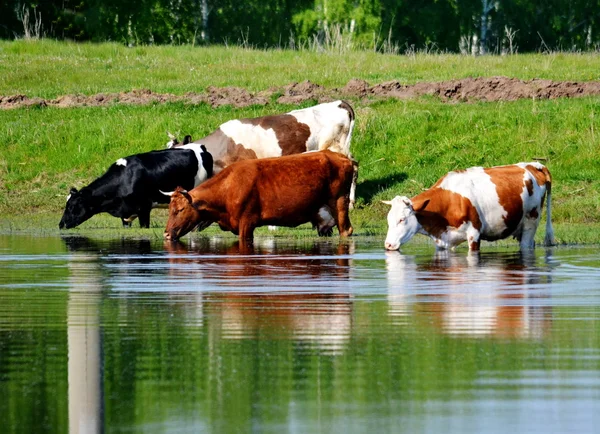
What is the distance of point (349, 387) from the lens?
877 centimetres

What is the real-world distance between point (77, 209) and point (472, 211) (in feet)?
28.5

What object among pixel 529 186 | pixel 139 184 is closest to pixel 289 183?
pixel 529 186

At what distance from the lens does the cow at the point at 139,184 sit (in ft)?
82.8

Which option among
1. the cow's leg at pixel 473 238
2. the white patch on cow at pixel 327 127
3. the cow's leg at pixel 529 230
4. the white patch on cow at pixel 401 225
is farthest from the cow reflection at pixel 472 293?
the white patch on cow at pixel 327 127

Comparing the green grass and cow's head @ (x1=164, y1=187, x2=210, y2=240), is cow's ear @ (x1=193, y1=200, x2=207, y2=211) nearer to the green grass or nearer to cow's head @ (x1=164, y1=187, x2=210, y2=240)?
cow's head @ (x1=164, y1=187, x2=210, y2=240)

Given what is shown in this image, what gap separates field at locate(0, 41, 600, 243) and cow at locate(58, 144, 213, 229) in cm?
44

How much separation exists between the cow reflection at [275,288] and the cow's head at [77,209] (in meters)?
4.55

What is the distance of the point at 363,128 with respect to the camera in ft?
92.3

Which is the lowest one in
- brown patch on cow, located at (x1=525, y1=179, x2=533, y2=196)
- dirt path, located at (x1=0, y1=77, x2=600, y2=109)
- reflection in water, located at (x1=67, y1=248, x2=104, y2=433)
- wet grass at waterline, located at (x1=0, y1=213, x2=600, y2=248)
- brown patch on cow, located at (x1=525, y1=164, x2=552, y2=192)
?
reflection in water, located at (x1=67, y1=248, x2=104, y2=433)

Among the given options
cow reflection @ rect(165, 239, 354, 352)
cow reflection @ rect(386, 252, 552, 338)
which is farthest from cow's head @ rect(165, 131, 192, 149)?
cow reflection @ rect(386, 252, 552, 338)

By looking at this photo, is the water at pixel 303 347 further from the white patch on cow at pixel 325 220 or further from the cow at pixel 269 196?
the white patch on cow at pixel 325 220

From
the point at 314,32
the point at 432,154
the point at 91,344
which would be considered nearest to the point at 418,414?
the point at 91,344

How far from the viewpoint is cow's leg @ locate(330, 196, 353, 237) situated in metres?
21.4

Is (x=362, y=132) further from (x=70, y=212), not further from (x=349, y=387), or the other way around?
(x=349, y=387)
